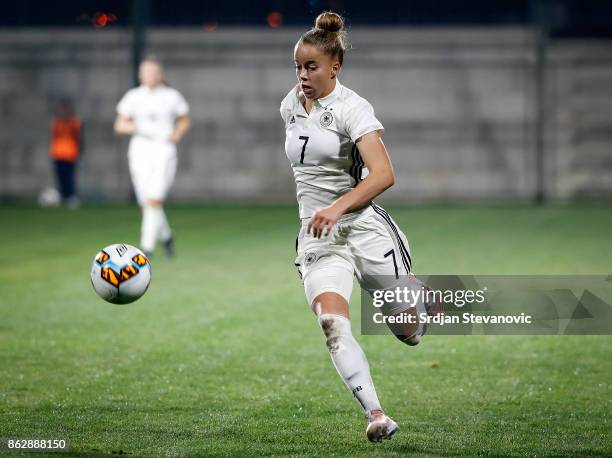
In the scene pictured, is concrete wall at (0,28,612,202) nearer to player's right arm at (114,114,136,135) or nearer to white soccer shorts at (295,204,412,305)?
player's right arm at (114,114,136,135)

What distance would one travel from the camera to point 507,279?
1254 centimetres

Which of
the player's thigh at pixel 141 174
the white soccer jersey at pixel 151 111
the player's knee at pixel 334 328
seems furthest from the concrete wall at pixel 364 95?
the player's knee at pixel 334 328

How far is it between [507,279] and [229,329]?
3.79 m

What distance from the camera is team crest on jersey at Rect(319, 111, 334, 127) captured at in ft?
20.1

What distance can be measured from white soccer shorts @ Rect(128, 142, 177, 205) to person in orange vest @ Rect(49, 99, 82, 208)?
1120cm

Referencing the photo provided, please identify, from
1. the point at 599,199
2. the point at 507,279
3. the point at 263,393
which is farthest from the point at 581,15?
the point at 263,393

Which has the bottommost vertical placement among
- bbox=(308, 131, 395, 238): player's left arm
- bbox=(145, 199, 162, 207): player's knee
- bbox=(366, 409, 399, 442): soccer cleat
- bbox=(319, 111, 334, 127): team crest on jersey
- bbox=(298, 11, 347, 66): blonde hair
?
bbox=(145, 199, 162, 207): player's knee

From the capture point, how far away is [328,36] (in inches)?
241

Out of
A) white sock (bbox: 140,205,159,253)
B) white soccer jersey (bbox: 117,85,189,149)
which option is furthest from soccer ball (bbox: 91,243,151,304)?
white soccer jersey (bbox: 117,85,189,149)

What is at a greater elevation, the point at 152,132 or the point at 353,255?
the point at 353,255

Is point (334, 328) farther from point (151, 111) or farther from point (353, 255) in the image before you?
point (151, 111)

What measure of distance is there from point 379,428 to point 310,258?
3.53 ft

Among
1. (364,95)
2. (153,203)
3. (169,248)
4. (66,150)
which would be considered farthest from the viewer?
(364,95)

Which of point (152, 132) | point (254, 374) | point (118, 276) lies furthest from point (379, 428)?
point (152, 132)
